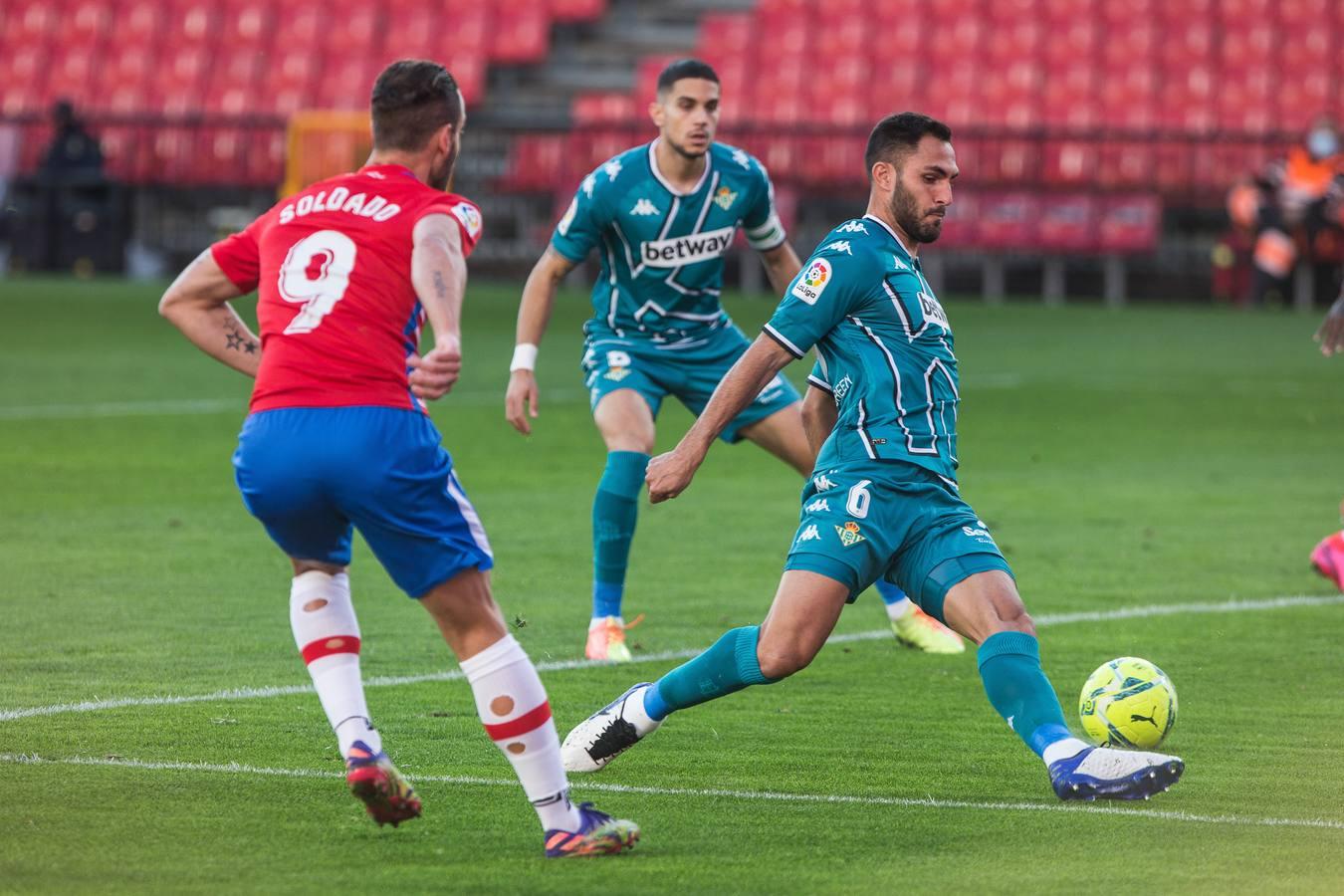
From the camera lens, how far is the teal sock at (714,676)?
554 cm

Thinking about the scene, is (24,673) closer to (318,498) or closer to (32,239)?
(318,498)

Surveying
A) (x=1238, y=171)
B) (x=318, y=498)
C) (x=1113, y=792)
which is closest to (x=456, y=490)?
(x=318, y=498)

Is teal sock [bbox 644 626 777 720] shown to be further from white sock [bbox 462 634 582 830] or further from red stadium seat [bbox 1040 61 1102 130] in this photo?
red stadium seat [bbox 1040 61 1102 130]

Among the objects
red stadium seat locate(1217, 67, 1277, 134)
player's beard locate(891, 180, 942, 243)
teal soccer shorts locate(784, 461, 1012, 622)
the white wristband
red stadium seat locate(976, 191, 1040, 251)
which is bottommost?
red stadium seat locate(976, 191, 1040, 251)

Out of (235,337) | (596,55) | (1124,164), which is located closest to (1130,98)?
(1124,164)

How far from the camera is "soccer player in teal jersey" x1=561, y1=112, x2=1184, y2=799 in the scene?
5.42 metres

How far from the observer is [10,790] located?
5.42 m

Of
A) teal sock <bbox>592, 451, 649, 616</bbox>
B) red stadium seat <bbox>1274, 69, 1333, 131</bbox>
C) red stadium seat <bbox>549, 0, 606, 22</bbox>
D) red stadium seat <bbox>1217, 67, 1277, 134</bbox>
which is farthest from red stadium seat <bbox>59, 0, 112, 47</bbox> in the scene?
teal sock <bbox>592, 451, 649, 616</bbox>

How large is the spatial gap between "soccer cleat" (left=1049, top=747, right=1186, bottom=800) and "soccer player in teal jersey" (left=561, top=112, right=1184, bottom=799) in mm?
124

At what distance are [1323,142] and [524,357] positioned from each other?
20.2 meters

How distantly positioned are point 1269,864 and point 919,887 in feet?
2.68

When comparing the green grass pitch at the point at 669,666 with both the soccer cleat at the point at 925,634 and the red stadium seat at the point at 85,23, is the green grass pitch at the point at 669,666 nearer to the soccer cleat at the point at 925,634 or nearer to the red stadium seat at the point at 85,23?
the soccer cleat at the point at 925,634

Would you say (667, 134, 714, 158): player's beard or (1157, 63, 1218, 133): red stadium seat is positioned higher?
(667, 134, 714, 158): player's beard

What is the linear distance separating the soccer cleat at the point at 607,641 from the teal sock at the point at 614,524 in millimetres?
42
